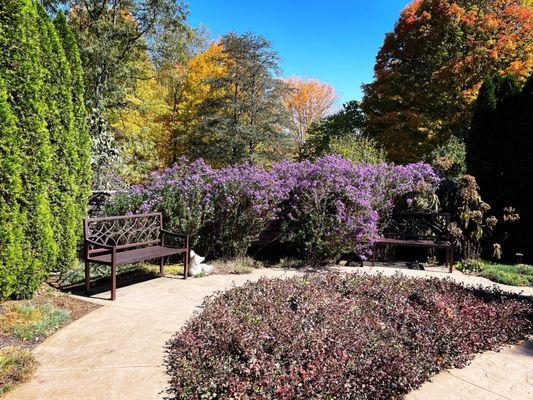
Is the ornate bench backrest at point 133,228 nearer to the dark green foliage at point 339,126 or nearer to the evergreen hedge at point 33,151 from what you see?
the evergreen hedge at point 33,151

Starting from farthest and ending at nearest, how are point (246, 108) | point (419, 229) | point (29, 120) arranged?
point (246, 108), point (419, 229), point (29, 120)

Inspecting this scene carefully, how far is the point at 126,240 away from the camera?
5.87 meters

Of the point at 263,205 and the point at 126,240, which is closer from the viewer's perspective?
the point at 126,240

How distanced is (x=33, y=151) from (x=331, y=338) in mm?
3654

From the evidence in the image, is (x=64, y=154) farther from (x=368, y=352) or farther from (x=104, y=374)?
(x=368, y=352)

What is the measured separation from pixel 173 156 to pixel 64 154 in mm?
15633

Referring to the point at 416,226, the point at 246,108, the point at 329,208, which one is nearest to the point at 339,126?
the point at 246,108

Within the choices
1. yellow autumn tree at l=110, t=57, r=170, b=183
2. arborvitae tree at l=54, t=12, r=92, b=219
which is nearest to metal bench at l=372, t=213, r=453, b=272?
arborvitae tree at l=54, t=12, r=92, b=219

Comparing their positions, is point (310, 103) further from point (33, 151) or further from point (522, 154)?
point (33, 151)

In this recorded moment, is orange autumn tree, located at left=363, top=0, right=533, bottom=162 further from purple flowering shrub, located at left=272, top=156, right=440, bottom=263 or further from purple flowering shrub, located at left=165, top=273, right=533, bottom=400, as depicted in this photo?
purple flowering shrub, located at left=165, top=273, right=533, bottom=400

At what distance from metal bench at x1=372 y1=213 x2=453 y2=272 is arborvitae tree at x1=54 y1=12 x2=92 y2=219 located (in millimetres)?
4973

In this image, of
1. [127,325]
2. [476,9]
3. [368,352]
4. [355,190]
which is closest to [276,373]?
[368,352]

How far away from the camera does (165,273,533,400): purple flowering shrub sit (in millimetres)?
2322

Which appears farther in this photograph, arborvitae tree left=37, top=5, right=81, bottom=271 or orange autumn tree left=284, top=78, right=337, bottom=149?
orange autumn tree left=284, top=78, right=337, bottom=149
